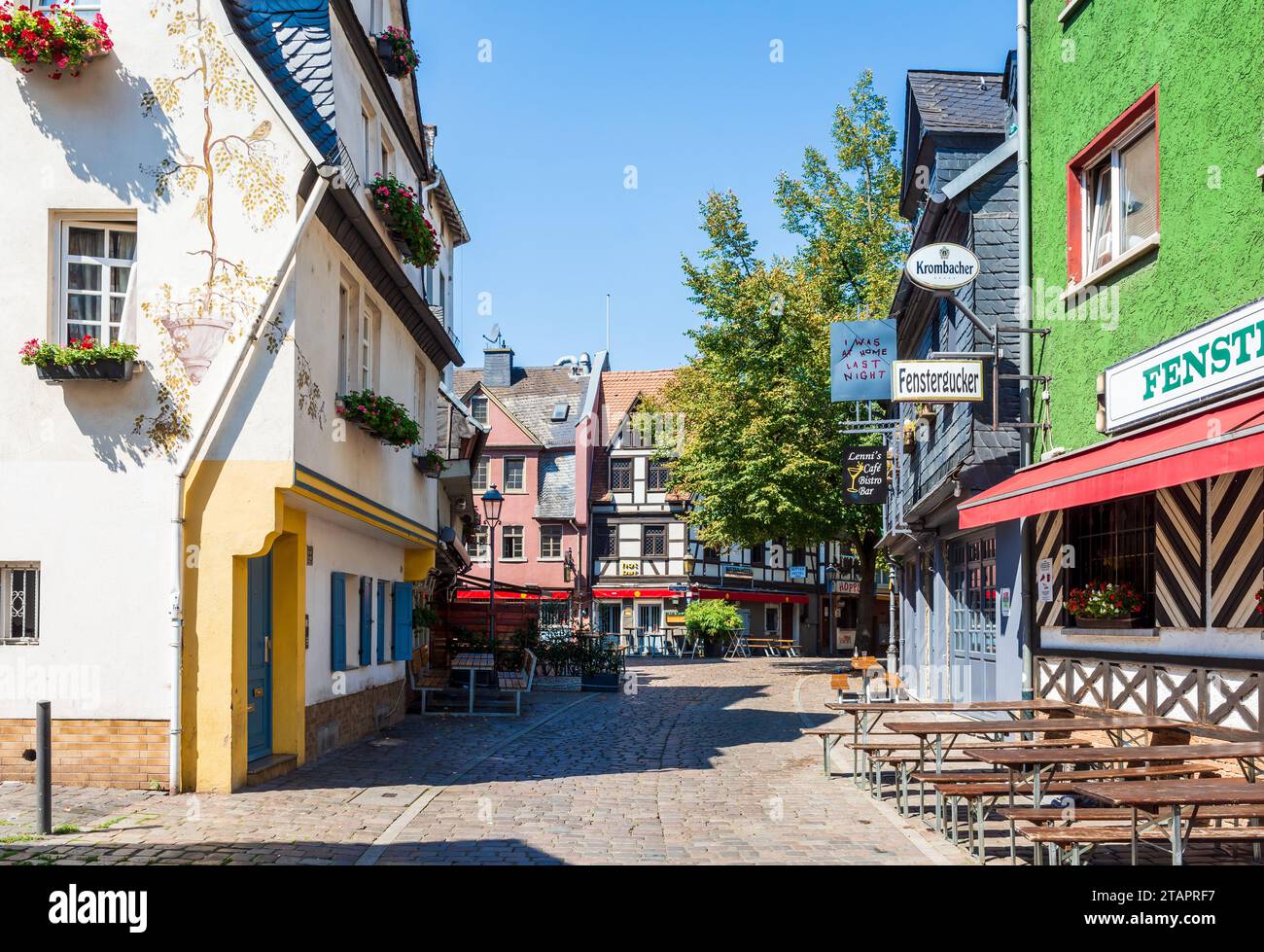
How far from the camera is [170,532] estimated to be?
37.4 feet

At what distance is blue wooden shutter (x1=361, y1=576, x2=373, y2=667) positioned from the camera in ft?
54.0

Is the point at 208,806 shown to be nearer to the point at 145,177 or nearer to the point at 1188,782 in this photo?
the point at 145,177

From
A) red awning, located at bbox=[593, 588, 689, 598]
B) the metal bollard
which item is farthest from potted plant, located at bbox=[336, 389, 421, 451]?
red awning, located at bbox=[593, 588, 689, 598]

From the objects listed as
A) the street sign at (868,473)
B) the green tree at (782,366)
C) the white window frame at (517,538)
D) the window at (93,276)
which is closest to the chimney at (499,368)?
the white window frame at (517,538)

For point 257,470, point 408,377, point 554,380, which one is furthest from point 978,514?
point 554,380

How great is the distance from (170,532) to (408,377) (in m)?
7.41

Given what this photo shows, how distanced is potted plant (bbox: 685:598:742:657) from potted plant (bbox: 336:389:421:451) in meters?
35.9

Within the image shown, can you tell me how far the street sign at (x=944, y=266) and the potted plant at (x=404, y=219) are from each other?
19.3 feet

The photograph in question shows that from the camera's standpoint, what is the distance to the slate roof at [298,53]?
12.5 meters

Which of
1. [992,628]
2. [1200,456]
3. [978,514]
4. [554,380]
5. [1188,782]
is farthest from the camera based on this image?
[554,380]

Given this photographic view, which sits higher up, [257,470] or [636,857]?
[257,470]

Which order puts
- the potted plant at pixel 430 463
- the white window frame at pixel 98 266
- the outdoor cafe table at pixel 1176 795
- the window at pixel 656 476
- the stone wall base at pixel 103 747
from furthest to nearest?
the window at pixel 656 476 → the potted plant at pixel 430 463 → the white window frame at pixel 98 266 → the stone wall base at pixel 103 747 → the outdoor cafe table at pixel 1176 795

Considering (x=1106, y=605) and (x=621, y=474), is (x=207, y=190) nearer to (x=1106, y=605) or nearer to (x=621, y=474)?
(x=1106, y=605)

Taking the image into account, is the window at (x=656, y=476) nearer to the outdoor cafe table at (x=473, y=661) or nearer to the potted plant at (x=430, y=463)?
the outdoor cafe table at (x=473, y=661)
